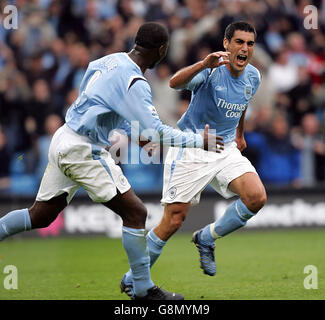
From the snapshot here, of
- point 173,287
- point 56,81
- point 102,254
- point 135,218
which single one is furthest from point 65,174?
point 56,81

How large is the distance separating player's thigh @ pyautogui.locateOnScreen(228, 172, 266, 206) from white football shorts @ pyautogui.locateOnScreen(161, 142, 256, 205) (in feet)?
0.19

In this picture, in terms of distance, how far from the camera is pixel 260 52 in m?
13.9

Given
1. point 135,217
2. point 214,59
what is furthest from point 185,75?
point 135,217

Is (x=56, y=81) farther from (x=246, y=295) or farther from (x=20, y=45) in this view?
(x=246, y=295)

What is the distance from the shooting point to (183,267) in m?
9.20

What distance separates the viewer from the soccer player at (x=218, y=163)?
7410 mm

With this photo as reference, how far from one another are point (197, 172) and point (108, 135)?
1.40m

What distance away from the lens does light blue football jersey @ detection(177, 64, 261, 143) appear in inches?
297

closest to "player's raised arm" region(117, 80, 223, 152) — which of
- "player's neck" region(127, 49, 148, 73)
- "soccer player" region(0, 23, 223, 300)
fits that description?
"soccer player" region(0, 23, 223, 300)

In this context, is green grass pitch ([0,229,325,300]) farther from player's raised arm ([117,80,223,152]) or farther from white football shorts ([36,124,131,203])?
player's raised arm ([117,80,223,152])

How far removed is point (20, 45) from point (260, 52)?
4.52 meters

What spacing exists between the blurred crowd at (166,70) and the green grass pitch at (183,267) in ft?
4.29

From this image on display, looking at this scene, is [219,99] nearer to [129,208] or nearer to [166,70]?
[129,208]

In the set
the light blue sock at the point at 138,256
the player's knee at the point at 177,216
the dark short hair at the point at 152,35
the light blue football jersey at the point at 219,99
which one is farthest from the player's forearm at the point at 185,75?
the light blue sock at the point at 138,256
